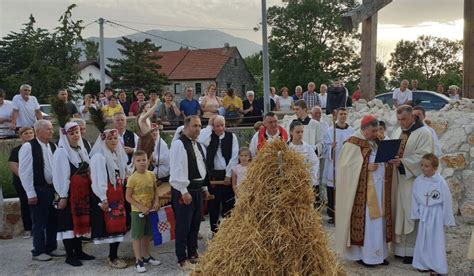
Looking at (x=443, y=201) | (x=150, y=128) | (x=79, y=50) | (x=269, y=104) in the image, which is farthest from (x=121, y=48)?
(x=443, y=201)

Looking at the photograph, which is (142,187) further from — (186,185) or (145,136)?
(145,136)

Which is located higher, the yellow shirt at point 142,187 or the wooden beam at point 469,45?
the wooden beam at point 469,45

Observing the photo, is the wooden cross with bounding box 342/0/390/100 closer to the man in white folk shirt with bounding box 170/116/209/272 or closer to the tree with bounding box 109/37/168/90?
the man in white folk shirt with bounding box 170/116/209/272

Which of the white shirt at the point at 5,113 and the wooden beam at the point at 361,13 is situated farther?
the white shirt at the point at 5,113

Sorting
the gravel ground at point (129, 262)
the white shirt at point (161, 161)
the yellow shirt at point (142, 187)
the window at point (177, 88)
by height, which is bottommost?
the gravel ground at point (129, 262)

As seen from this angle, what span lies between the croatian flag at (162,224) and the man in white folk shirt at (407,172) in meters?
2.76

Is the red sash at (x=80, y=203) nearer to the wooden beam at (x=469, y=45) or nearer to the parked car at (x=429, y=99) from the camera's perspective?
the wooden beam at (x=469, y=45)

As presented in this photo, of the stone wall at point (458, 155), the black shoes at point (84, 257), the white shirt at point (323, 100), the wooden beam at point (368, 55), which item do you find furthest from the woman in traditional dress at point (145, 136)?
the white shirt at point (323, 100)

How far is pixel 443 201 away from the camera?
554cm

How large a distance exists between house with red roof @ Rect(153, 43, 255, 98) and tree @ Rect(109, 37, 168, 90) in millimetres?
15348

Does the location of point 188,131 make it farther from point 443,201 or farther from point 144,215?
point 443,201

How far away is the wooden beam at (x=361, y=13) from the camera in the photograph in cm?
887

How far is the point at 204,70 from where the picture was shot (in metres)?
53.2

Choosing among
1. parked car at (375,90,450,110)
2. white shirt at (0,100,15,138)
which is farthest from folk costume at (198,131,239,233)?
parked car at (375,90,450,110)
